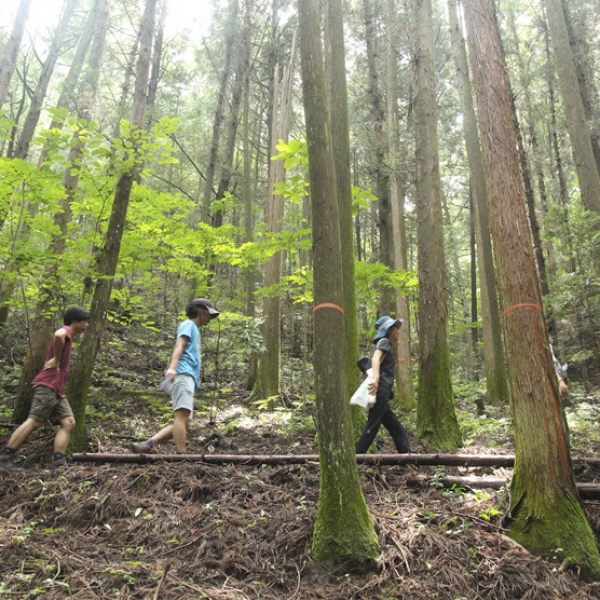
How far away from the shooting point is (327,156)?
335 cm

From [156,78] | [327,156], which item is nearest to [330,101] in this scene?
[327,156]

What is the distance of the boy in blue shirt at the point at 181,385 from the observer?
16.8ft

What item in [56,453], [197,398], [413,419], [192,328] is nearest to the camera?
[56,453]

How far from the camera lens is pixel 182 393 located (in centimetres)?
A: 522

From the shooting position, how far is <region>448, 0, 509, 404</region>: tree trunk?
1055 centimetres

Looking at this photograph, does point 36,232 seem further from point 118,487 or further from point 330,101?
point 330,101

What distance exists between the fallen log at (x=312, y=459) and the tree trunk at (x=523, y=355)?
39.3 inches

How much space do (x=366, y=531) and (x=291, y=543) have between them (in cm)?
61

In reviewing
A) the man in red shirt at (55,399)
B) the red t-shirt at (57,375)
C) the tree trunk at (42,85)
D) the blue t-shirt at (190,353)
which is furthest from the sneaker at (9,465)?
the tree trunk at (42,85)

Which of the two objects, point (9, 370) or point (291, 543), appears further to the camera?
point (9, 370)

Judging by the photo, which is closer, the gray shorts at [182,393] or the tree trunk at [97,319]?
the gray shorts at [182,393]

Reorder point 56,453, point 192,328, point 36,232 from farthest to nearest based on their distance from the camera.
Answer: point 36,232 → point 192,328 → point 56,453

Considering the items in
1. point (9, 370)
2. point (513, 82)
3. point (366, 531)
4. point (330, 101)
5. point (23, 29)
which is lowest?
point (366, 531)

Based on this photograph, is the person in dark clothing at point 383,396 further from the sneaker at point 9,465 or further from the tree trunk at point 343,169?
the sneaker at point 9,465
